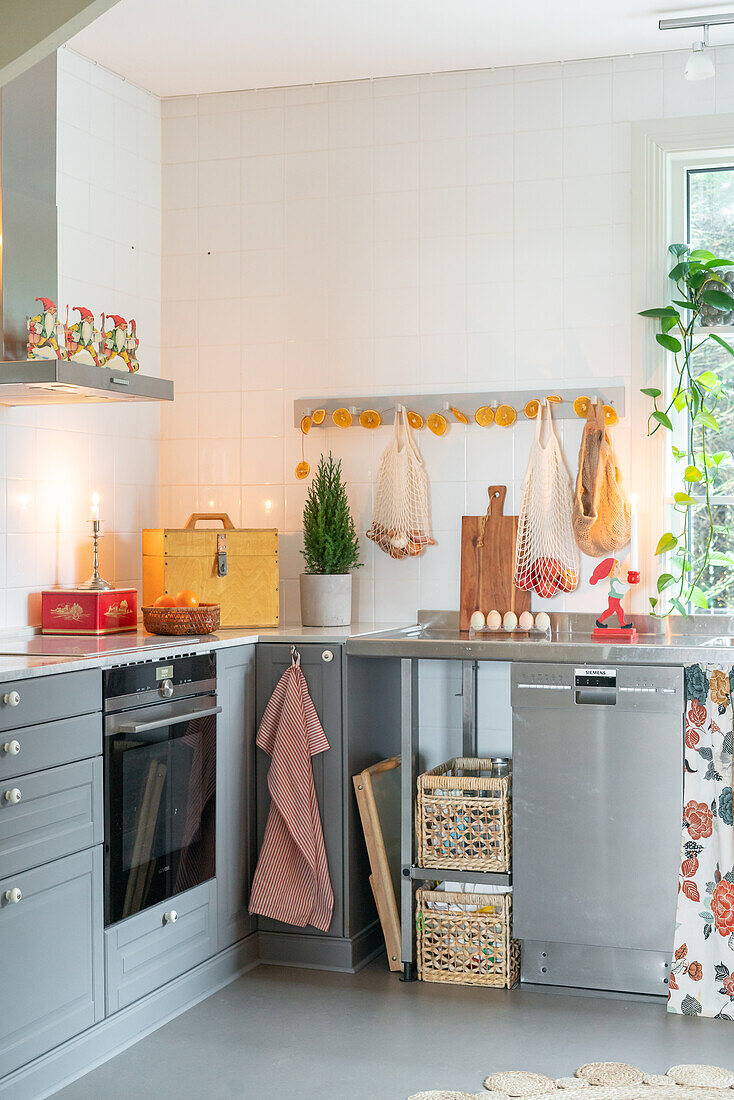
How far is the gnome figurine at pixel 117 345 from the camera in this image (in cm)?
344

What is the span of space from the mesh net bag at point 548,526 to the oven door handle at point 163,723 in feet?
3.87

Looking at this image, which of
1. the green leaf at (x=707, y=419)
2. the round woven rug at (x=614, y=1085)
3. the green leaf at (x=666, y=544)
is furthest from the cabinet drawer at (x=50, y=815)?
the green leaf at (x=707, y=419)

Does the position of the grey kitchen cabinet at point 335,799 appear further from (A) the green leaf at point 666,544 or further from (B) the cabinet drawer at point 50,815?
(A) the green leaf at point 666,544

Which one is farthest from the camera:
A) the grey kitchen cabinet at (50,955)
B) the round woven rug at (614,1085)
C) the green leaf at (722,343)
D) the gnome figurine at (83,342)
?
the green leaf at (722,343)

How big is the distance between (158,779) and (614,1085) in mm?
1327

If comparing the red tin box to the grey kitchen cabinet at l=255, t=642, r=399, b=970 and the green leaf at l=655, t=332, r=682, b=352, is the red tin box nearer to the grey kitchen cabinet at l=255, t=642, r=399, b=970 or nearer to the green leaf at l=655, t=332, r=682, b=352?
the grey kitchen cabinet at l=255, t=642, r=399, b=970

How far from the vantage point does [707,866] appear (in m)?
3.19

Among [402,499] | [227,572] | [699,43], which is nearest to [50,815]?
[227,572]

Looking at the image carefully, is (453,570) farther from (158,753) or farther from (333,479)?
(158,753)

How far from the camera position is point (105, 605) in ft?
11.8

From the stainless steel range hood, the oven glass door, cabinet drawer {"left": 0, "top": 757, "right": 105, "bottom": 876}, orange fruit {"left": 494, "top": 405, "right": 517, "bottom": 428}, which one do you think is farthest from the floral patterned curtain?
the stainless steel range hood

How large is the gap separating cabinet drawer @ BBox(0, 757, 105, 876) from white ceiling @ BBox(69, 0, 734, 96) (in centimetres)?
226

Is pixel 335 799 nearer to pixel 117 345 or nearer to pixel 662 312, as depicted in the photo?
pixel 117 345

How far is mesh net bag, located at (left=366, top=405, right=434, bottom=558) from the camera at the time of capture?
4094mm
